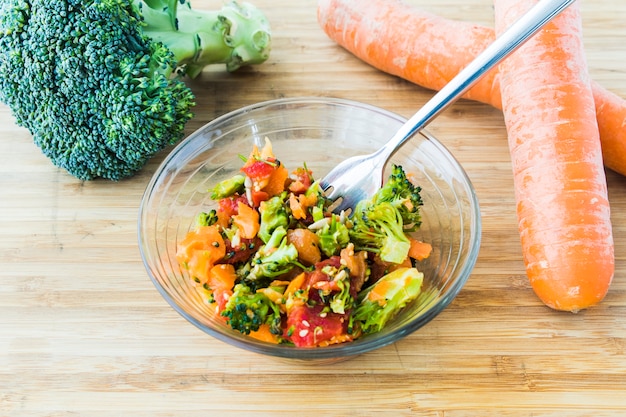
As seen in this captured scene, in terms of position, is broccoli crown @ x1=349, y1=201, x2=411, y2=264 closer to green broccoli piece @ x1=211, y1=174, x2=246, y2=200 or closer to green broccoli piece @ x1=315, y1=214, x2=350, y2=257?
green broccoli piece @ x1=315, y1=214, x2=350, y2=257

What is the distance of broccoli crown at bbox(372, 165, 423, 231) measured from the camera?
5.69 ft

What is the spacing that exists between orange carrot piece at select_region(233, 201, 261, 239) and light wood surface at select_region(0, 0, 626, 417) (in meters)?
0.34

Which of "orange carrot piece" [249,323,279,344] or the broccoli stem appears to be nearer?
"orange carrot piece" [249,323,279,344]

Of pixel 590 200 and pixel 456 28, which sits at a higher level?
pixel 456 28

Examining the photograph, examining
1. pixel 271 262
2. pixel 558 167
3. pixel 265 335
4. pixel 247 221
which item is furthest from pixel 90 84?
pixel 558 167

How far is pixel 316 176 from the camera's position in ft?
6.97

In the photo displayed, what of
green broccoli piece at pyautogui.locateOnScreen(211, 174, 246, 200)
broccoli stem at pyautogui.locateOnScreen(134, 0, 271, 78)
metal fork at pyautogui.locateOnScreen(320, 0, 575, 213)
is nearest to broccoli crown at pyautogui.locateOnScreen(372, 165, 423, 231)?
metal fork at pyautogui.locateOnScreen(320, 0, 575, 213)

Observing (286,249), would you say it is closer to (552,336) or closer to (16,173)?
(552,336)

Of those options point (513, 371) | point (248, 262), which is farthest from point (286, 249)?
point (513, 371)

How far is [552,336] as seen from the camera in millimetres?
1819

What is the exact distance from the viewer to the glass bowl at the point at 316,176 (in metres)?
1.57

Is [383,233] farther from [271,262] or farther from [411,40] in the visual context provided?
[411,40]

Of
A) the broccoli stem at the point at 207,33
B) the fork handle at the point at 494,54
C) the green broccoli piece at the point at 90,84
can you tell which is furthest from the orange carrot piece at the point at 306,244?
the broccoli stem at the point at 207,33

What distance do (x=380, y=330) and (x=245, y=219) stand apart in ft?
1.51
